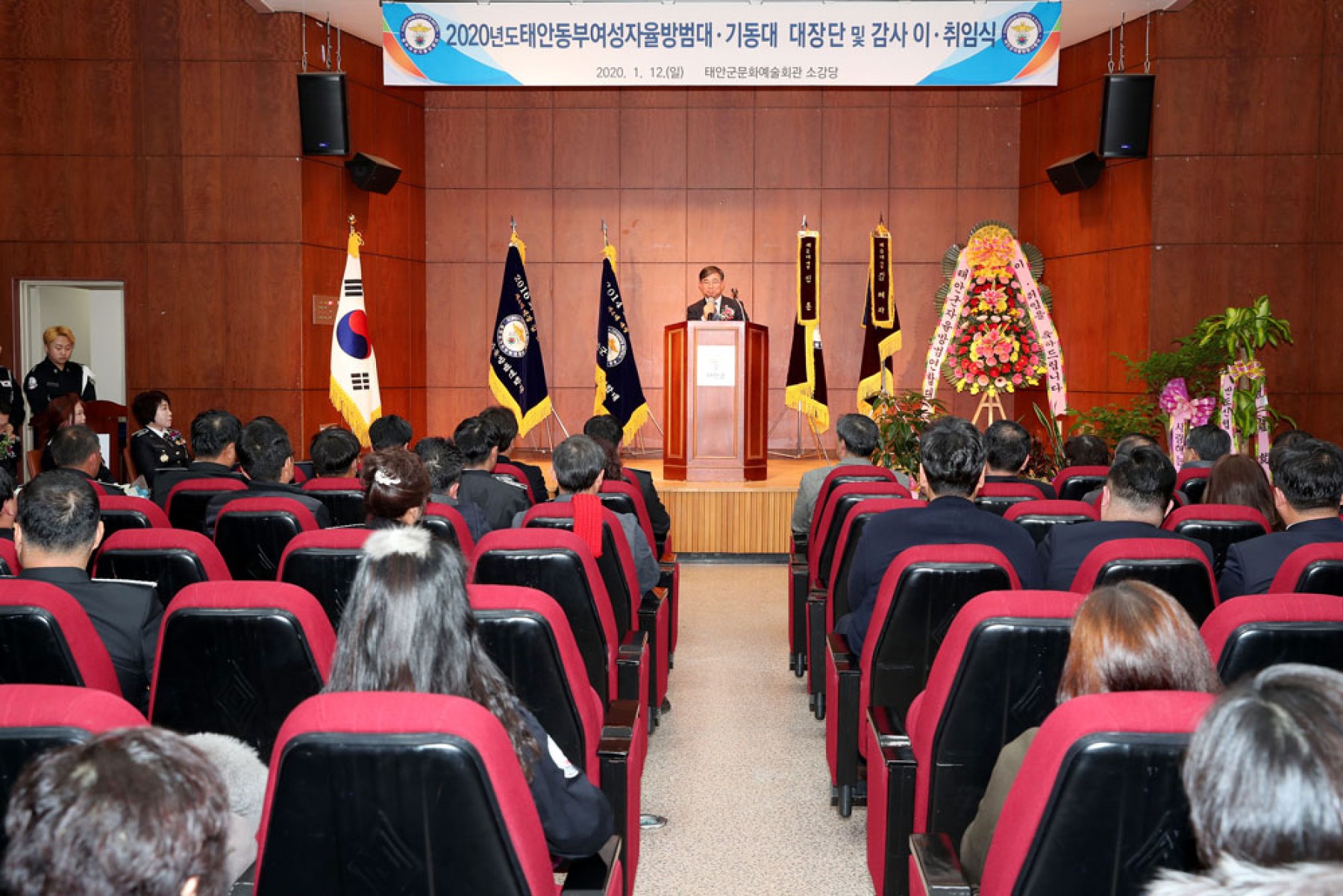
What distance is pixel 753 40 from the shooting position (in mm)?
7723

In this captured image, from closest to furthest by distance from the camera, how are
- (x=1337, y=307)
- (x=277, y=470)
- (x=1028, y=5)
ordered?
(x=277, y=470) < (x=1028, y=5) < (x=1337, y=307)

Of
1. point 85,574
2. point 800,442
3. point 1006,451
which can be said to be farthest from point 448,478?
point 800,442

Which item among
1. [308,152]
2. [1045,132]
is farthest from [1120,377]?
[308,152]

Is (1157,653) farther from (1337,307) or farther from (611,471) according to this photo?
(1337,307)

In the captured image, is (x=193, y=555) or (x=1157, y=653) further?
(x=193, y=555)

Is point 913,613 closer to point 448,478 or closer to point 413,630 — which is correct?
point 413,630

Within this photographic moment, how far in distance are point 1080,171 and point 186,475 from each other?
742 cm

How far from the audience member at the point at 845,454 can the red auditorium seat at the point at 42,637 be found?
380cm

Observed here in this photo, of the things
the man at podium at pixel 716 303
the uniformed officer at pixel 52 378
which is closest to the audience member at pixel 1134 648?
the man at podium at pixel 716 303

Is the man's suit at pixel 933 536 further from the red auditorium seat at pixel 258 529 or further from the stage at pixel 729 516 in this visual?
the stage at pixel 729 516

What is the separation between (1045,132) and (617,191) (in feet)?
13.2

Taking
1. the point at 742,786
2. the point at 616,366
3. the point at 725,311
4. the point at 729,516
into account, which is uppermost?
the point at 725,311

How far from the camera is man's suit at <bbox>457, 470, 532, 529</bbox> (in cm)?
462

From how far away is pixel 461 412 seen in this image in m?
11.5
